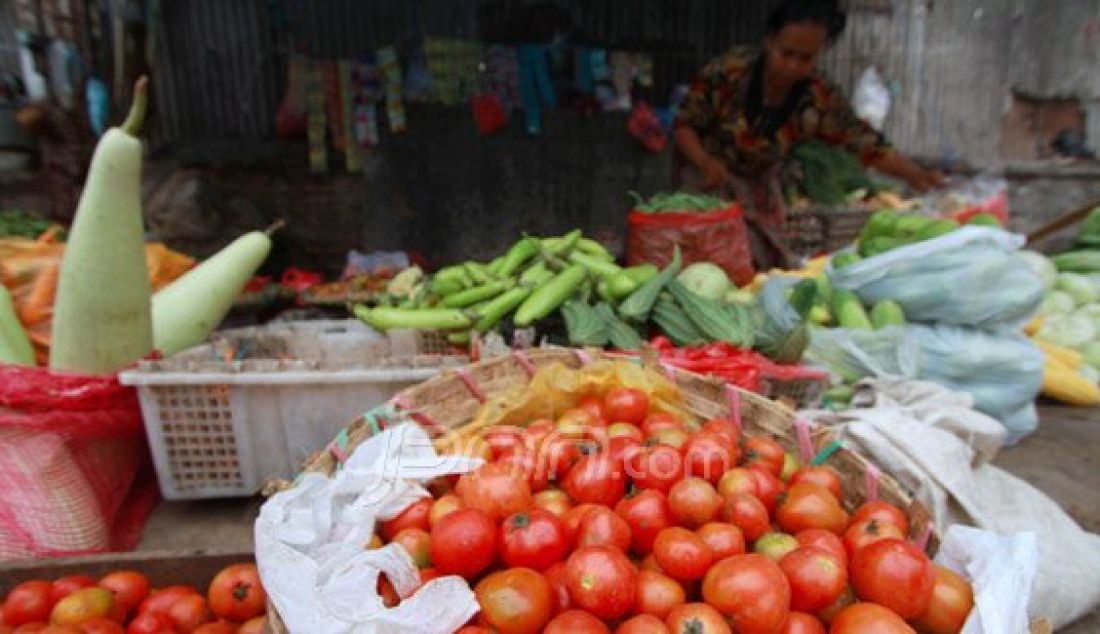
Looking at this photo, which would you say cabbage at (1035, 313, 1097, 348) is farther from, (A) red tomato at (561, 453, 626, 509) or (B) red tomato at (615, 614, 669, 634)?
(B) red tomato at (615, 614, 669, 634)

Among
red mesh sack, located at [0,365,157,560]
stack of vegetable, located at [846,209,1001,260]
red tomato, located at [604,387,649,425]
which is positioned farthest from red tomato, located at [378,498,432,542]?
stack of vegetable, located at [846,209,1001,260]

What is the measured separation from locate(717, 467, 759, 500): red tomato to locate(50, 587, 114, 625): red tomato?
152 centimetres

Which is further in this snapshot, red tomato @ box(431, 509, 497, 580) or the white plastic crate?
the white plastic crate

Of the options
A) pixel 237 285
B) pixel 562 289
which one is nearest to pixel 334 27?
pixel 237 285

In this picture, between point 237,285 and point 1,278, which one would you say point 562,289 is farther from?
point 1,278

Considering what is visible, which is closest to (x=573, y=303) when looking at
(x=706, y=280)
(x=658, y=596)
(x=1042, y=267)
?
(x=706, y=280)

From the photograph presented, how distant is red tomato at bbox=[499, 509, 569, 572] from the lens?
4.17 ft

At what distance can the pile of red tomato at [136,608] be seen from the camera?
1582mm

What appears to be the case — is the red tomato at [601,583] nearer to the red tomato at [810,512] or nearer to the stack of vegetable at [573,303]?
the red tomato at [810,512]

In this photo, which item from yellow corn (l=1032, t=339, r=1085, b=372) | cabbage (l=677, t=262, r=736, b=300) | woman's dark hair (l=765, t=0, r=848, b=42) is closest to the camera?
cabbage (l=677, t=262, r=736, b=300)

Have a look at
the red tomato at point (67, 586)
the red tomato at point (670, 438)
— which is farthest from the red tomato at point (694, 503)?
the red tomato at point (67, 586)

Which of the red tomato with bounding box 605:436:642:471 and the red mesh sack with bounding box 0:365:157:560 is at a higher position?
the red tomato with bounding box 605:436:642:471

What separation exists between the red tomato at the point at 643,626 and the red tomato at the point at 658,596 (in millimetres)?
42

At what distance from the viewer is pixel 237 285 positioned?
9.72 feet
